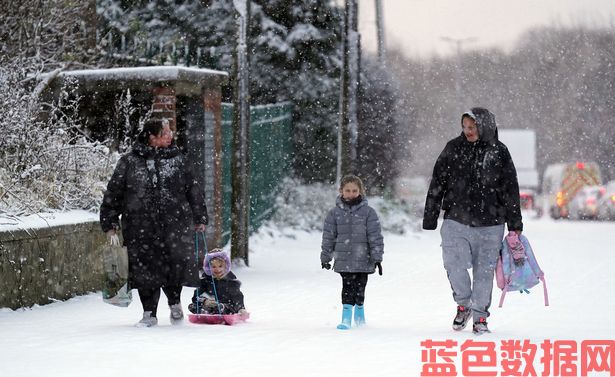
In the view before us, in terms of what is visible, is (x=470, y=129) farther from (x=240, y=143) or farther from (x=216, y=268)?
(x=240, y=143)

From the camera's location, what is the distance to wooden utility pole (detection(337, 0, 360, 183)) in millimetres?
22188

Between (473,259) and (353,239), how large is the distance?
100cm

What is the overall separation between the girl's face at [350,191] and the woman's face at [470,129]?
1046mm

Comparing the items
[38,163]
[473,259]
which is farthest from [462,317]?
[38,163]

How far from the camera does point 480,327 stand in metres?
9.55

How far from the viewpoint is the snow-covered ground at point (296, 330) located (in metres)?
7.95

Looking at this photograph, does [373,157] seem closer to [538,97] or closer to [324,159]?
[324,159]

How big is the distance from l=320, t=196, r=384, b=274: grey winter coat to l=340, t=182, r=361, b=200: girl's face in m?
0.06

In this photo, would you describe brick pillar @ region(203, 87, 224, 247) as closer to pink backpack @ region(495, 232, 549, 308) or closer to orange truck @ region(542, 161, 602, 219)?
pink backpack @ region(495, 232, 549, 308)

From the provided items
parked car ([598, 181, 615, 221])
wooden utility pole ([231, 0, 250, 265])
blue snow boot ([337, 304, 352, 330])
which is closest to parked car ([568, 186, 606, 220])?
parked car ([598, 181, 615, 221])

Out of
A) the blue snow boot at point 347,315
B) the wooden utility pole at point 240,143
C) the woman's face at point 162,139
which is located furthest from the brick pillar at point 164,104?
the blue snow boot at point 347,315

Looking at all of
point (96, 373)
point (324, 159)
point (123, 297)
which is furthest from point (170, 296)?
point (324, 159)

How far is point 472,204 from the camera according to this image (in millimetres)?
9648

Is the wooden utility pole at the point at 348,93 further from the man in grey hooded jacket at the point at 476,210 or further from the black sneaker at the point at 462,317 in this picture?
the black sneaker at the point at 462,317
